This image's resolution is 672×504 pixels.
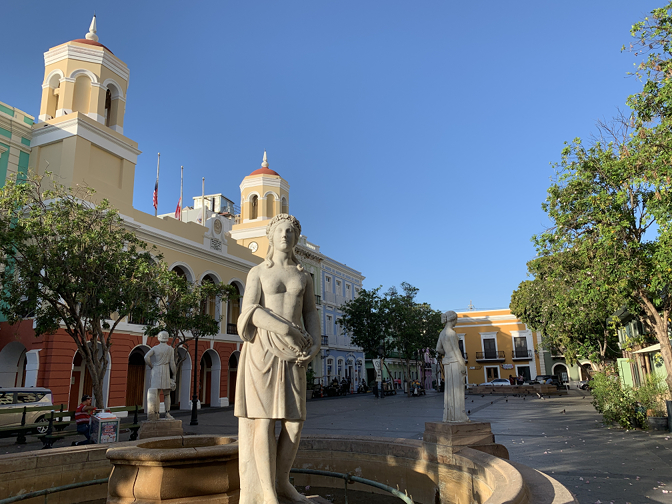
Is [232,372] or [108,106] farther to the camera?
[232,372]

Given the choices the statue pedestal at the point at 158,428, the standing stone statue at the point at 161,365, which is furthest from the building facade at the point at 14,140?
the statue pedestal at the point at 158,428

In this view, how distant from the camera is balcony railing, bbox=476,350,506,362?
52375 millimetres

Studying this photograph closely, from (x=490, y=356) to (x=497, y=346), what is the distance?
133cm

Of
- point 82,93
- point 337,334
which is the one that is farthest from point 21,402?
point 337,334

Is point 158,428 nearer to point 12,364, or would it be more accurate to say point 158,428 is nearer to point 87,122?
point 12,364

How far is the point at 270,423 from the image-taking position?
11.0ft

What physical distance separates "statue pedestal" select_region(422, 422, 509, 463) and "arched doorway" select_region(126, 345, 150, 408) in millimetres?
19571

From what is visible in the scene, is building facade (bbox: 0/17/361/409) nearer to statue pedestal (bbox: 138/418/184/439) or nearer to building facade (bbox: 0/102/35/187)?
building facade (bbox: 0/102/35/187)

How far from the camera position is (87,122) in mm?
20578

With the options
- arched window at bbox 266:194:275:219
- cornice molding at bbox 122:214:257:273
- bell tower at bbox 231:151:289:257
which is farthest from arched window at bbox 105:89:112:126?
arched window at bbox 266:194:275:219

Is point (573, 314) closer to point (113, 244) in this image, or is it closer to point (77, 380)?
point (113, 244)

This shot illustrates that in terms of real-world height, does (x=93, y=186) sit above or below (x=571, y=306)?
above

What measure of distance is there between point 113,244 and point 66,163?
30.3 feet

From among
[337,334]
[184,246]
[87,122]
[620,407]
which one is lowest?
[620,407]
